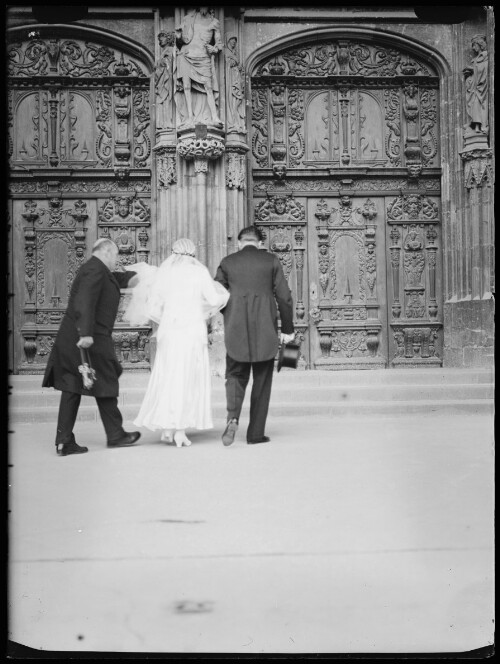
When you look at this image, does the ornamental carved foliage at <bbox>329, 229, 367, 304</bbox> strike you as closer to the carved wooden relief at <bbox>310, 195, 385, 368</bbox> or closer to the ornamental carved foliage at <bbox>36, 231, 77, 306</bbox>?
the carved wooden relief at <bbox>310, 195, 385, 368</bbox>

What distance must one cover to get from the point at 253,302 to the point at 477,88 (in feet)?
22.1

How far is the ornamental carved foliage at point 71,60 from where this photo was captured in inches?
539

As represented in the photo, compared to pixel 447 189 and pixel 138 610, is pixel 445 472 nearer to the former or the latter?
pixel 138 610

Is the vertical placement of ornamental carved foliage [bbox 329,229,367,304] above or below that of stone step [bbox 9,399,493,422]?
above

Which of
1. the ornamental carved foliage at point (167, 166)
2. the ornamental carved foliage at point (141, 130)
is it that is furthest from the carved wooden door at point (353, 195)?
the ornamental carved foliage at point (141, 130)

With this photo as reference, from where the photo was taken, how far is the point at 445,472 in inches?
247

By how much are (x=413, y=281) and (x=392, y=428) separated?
540 centimetres

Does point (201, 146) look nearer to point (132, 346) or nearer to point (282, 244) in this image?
point (282, 244)

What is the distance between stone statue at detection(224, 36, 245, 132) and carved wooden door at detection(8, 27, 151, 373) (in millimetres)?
1427

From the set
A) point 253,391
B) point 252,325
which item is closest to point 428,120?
point 252,325

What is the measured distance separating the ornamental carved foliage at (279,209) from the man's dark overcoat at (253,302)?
5778mm

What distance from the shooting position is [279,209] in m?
14.0

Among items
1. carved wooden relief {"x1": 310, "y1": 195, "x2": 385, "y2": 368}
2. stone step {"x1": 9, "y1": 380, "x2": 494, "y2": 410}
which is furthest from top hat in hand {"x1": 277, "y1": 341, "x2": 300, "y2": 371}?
carved wooden relief {"x1": 310, "y1": 195, "x2": 385, "y2": 368}

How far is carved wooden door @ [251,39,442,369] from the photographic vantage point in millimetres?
13945
